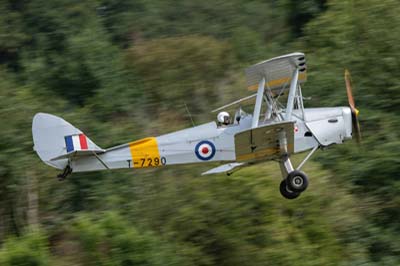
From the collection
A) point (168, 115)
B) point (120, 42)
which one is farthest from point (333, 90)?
point (120, 42)

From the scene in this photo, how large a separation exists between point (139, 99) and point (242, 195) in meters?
9.03

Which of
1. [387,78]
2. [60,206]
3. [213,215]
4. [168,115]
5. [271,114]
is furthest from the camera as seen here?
[168,115]

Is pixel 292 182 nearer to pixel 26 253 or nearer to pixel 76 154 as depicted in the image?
pixel 76 154

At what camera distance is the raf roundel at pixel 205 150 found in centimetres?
1370

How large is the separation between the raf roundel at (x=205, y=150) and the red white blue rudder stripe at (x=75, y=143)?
1.70 metres

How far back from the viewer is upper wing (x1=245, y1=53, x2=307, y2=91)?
13.1 meters

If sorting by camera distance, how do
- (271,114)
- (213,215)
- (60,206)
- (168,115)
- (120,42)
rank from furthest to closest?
(120,42), (168,115), (60,206), (213,215), (271,114)

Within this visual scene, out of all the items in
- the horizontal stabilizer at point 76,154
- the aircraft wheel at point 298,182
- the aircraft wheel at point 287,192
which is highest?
the horizontal stabilizer at point 76,154

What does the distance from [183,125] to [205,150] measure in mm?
8312

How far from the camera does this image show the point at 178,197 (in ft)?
55.2

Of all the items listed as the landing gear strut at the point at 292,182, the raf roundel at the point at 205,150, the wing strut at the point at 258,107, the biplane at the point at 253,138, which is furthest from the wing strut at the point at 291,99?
the raf roundel at the point at 205,150

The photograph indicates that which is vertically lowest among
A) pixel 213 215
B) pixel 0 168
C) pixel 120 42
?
pixel 213 215

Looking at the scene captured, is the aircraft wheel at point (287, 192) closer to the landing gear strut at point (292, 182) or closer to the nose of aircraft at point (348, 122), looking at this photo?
the landing gear strut at point (292, 182)

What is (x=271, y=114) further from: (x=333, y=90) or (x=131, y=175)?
(x=333, y=90)
